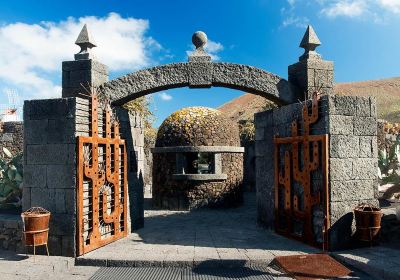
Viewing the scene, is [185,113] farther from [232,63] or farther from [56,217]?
[56,217]

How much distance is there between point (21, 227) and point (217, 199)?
6713 millimetres

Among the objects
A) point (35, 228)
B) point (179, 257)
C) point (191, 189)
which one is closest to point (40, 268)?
point (35, 228)

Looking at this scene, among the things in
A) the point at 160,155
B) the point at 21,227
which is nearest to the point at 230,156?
the point at 160,155

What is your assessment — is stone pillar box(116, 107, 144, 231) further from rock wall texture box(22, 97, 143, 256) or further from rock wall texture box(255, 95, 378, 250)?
rock wall texture box(255, 95, 378, 250)

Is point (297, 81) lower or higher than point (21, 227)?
higher

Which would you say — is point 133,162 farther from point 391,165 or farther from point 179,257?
point 391,165

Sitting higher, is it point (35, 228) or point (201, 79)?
point (201, 79)

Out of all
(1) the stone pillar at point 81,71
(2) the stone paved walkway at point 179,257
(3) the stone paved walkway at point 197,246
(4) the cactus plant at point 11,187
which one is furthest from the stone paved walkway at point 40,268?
(1) the stone pillar at point 81,71

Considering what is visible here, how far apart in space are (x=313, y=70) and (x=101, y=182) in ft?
15.6

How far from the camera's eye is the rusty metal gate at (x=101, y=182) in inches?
235

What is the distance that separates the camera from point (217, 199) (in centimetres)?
1176

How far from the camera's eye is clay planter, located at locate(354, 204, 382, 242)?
19.2 feet

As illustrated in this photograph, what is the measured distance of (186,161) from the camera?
38.9 feet

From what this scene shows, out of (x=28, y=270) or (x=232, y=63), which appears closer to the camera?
(x=28, y=270)
